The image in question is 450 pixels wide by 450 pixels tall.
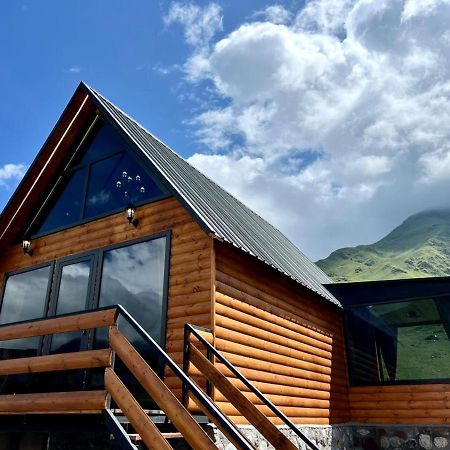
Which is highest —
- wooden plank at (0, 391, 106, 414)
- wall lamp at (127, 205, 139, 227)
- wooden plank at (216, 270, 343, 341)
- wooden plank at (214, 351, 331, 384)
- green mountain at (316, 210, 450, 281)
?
green mountain at (316, 210, 450, 281)

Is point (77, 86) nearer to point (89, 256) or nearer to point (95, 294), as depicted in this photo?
point (89, 256)

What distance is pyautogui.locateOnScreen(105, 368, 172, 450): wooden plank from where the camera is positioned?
430 cm

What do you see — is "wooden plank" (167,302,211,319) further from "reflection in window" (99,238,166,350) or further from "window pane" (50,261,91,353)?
"window pane" (50,261,91,353)

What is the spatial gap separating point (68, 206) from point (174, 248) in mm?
3703

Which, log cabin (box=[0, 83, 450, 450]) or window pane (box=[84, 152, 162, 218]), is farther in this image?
window pane (box=[84, 152, 162, 218])

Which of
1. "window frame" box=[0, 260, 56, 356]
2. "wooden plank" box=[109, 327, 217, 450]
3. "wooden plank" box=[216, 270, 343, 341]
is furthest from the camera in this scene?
"window frame" box=[0, 260, 56, 356]

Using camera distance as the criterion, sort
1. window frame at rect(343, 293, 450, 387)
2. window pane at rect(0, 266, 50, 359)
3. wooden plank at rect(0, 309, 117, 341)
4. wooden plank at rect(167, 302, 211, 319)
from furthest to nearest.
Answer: window frame at rect(343, 293, 450, 387) < window pane at rect(0, 266, 50, 359) < wooden plank at rect(167, 302, 211, 319) < wooden plank at rect(0, 309, 117, 341)

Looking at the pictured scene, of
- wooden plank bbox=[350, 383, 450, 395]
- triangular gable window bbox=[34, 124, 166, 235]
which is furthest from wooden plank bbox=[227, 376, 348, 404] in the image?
triangular gable window bbox=[34, 124, 166, 235]

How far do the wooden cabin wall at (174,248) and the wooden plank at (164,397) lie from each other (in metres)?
2.07

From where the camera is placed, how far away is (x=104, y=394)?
496 centimetres

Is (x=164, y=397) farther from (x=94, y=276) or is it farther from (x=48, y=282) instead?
(x=48, y=282)

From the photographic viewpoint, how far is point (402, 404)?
10734mm

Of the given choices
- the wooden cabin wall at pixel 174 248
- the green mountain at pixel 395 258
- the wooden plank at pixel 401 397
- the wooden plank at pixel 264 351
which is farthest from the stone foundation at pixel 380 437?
the green mountain at pixel 395 258

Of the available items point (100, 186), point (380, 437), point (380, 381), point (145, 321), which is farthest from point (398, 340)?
point (100, 186)
